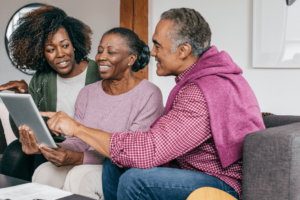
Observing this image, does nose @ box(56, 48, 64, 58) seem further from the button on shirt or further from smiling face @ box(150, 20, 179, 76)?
the button on shirt

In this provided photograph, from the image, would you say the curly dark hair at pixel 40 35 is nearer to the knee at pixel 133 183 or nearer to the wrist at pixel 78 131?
the wrist at pixel 78 131

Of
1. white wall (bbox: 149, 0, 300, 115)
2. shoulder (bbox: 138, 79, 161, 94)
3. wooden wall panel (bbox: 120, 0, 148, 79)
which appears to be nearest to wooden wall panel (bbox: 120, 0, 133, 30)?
wooden wall panel (bbox: 120, 0, 148, 79)

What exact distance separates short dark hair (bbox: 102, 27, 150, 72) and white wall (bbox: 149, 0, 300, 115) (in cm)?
98

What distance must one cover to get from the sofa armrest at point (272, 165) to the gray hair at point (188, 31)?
1.43 ft

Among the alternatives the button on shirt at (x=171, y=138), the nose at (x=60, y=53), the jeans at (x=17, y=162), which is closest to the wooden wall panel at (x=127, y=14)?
the nose at (x=60, y=53)

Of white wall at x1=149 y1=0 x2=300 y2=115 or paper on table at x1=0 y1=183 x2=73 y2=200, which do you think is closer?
paper on table at x1=0 y1=183 x2=73 y2=200

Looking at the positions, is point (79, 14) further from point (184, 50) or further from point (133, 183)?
point (133, 183)

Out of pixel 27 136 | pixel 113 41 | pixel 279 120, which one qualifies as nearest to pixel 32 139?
pixel 27 136

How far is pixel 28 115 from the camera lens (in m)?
1.25

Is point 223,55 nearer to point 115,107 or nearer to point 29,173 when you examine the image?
point 115,107

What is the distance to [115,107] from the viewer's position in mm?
1562

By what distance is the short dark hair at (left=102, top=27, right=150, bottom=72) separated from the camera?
1593 mm

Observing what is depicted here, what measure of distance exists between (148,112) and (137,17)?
1.56 m

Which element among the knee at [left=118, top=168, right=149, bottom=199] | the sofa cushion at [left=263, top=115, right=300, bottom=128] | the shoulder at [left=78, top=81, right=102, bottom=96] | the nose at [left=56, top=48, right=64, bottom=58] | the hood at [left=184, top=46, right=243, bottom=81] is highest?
the nose at [left=56, top=48, right=64, bottom=58]
